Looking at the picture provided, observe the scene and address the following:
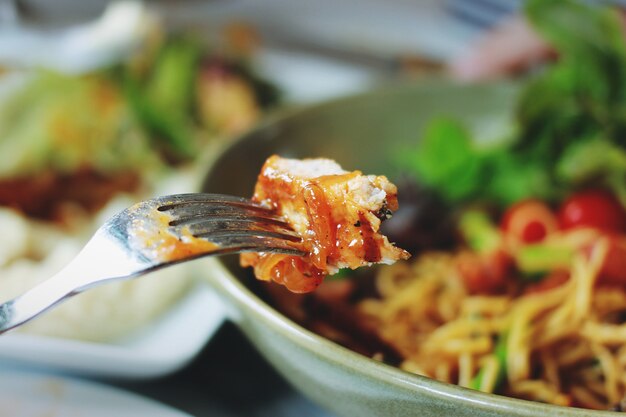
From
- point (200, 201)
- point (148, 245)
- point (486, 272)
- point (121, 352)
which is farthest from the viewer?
point (486, 272)

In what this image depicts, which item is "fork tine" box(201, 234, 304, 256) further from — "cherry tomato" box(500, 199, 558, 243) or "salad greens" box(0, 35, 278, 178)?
"salad greens" box(0, 35, 278, 178)

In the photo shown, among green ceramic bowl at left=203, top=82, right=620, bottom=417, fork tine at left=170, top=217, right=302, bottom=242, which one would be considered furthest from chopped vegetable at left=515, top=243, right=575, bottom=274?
fork tine at left=170, top=217, right=302, bottom=242

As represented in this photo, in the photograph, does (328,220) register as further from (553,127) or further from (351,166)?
(553,127)

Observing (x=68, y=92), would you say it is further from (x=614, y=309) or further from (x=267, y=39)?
(x=614, y=309)

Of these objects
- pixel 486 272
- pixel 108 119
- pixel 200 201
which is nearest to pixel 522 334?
pixel 486 272

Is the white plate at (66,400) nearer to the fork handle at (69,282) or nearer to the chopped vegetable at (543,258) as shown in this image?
the fork handle at (69,282)

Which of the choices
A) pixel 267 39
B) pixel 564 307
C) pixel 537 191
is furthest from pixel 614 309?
pixel 267 39
